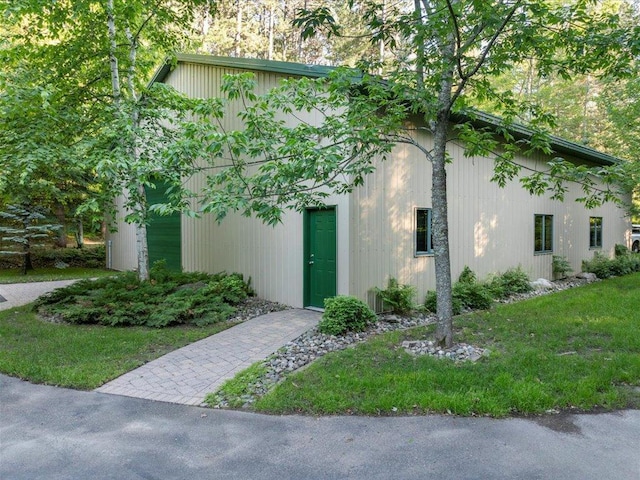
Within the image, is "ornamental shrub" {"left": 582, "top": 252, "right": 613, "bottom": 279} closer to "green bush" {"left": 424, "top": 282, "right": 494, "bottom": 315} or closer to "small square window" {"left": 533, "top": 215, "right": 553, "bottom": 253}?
"small square window" {"left": 533, "top": 215, "right": 553, "bottom": 253}

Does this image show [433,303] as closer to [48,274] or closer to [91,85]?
[91,85]

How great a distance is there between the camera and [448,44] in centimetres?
506

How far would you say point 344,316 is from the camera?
20.2 feet

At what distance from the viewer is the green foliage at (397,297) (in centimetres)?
740

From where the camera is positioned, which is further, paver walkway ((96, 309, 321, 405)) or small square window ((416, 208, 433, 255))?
small square window ((416, 208, 433, 255))

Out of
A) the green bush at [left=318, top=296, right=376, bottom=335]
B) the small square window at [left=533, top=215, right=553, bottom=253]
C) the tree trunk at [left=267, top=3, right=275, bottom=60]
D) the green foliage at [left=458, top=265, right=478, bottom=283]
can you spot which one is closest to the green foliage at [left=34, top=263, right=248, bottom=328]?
the green bush at [left=318, top=296, right=376, bottom=335]

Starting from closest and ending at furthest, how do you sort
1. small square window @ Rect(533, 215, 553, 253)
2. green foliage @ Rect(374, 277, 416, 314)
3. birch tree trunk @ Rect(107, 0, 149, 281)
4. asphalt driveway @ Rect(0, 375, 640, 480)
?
asphalt driveway @ Rect(0, 375, 640, 480) → green foliage @ Rect(374, 277, 416, 314) → birch tree trunk @ Rect(107, 0, 149, 281) → small square window @ Rect(533, 215, 553, 253)

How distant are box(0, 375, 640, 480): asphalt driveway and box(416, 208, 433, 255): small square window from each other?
5.10 metres

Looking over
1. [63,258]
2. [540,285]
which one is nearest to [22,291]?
[63,258]

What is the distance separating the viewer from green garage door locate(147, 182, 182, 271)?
39.7 feet

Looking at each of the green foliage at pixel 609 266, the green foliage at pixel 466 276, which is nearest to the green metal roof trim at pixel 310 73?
the green foliage at pixel 466 276

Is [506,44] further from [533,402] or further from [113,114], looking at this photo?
[113,114]

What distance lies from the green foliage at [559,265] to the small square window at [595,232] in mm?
2536

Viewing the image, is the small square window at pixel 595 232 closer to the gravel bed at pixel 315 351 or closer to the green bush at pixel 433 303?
the green bush at pixel 433 303
